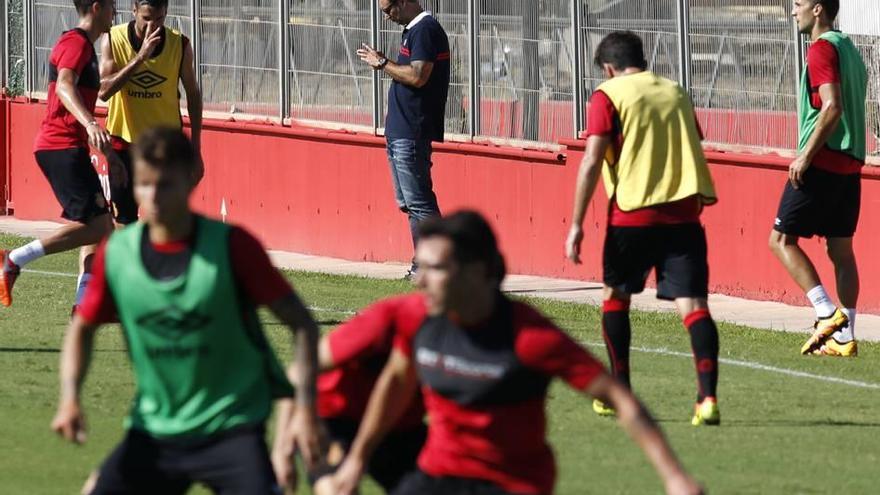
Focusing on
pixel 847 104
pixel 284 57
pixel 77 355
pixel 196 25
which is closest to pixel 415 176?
pixel 847 104

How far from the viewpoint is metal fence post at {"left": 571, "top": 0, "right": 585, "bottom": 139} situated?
16922 mm

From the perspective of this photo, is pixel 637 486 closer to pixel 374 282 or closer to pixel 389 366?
pixel 389 366

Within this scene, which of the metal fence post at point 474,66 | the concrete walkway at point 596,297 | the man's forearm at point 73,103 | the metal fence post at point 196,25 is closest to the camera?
the man's forearm at point 73,103

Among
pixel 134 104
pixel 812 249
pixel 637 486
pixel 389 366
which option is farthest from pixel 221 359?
pixel 812 249

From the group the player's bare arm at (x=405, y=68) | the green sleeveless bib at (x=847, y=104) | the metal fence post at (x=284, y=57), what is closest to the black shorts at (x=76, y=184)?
the player's bare arm at (x=405, y=68)

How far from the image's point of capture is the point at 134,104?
1351 centimetres

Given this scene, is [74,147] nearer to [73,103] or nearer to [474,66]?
[73,103]

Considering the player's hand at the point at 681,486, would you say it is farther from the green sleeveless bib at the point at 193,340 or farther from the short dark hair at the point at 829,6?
the short dark hair at the point at 829,6

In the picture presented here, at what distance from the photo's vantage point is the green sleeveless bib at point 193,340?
234 inches

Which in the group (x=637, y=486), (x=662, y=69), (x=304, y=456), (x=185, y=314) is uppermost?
(x=662, y=69)

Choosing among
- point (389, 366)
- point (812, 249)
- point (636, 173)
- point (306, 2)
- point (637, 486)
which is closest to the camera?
point (389, 366)

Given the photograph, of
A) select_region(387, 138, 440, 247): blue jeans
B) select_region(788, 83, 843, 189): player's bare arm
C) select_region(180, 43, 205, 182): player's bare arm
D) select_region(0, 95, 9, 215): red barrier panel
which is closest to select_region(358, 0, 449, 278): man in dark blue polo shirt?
select_region(387, 138, 440, 247): blue jeans

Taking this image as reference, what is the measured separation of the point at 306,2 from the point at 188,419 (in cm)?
1450

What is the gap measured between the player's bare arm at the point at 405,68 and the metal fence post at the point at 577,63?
1.95 m
